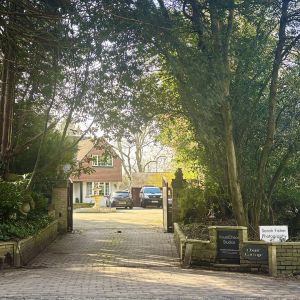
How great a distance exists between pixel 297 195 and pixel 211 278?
18.9ft

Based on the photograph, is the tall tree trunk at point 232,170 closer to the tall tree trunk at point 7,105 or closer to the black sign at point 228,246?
the black sign at point 228,246

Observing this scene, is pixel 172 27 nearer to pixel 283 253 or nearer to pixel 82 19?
pixel 82 19

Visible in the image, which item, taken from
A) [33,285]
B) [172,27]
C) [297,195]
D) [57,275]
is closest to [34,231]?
[57,275]

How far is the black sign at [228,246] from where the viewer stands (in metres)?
11.3

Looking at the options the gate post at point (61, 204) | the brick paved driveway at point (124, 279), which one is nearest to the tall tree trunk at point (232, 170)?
the brick paved driveway at point (124, 279)

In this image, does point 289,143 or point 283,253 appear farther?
point 289,143

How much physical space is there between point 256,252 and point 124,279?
11.4 feet

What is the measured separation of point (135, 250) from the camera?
14414 mm

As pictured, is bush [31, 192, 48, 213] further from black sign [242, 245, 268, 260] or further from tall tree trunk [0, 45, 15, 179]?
black sign [242, 245, 268, 260]

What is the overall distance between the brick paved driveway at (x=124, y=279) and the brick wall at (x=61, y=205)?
4.34 metres

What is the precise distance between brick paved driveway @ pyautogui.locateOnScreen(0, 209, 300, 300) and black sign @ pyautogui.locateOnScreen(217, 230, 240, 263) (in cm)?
64

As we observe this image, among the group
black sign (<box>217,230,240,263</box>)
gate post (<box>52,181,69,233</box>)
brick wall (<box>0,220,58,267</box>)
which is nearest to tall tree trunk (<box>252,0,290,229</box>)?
black sign (<box>217,230,240,263</box>)

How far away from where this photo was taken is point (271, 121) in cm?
1237

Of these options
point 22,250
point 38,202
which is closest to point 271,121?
point 22,250
